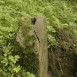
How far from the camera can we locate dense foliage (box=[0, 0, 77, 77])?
11.5 feet

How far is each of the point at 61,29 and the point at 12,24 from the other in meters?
1.72

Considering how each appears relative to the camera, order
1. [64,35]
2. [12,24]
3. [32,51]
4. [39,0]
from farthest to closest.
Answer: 1. [39,0]
2. [64,35]
3. [12,24]
4. [32,51]

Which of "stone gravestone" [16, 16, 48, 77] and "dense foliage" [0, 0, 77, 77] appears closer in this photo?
"dense foliage" [0, 0, 77, 77]

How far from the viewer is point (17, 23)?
14.8 ft

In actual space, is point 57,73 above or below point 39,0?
below

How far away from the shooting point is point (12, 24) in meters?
4.41

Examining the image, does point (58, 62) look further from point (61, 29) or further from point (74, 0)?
point (74, 0)

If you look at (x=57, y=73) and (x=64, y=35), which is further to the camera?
(x=64, y=35)

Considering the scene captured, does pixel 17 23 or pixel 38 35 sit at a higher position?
pixel 17 23

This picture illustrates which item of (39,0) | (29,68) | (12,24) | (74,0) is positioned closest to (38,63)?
(29,68)

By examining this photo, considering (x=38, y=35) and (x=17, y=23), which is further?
(x=17, y=23)

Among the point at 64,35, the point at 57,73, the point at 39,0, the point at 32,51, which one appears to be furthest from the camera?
the point at 39,0

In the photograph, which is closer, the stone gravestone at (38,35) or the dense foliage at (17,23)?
the dense foliage at (17,23)

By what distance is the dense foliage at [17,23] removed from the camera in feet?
11.5
